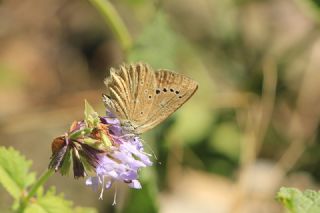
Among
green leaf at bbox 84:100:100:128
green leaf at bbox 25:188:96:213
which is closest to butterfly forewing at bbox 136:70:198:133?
green leaf at bbox 84:100:100:128

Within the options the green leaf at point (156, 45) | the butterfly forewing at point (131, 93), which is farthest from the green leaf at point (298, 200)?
the green leaf at point (156, 45)

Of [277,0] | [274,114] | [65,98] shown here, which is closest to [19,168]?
[274,114]

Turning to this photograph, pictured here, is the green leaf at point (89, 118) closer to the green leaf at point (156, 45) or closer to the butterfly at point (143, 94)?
the butterfly at point (143, 94)

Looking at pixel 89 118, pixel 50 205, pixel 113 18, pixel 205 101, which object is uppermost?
pixel 113 18

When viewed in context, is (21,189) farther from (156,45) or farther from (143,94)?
(156,45)

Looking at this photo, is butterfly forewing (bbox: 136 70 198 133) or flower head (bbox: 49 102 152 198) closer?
flower head (bbox: 49 102 152 198)

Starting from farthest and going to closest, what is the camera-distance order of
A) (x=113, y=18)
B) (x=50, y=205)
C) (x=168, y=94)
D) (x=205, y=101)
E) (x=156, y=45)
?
(x=205, y=101) < (x=156, y=45) < (x=113, y=18) < (x=50, y=205) < (x=168, y=94)

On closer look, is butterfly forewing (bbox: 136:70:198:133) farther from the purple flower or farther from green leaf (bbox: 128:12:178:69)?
green leaf (bbox: 128:12:178:69)

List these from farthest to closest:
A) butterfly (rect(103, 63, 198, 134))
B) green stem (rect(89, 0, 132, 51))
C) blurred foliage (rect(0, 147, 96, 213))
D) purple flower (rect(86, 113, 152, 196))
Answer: green stem (rect(89, 0, 132, 51)) → blurred foliage (rect(0, 147, 96, 213)) → butterfly (rect(103, 63, 198, 134)) → purple flower (rect(86, 113, 152, 196))

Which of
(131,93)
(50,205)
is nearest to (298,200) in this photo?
(131,93)
